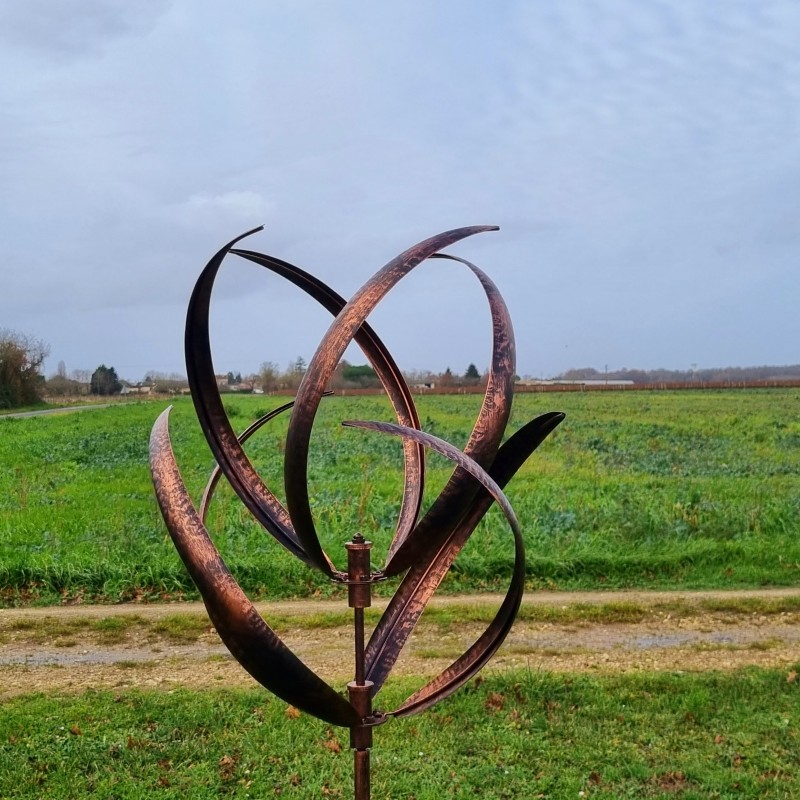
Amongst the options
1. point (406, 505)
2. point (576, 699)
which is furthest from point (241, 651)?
point (576, 699)

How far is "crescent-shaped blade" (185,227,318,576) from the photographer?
3.23m

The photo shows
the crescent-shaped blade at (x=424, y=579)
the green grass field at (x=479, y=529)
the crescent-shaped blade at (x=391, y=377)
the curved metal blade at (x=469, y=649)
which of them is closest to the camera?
the curved metal blade at (x=469, y=649)

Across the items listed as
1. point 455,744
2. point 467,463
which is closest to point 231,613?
point 467,463

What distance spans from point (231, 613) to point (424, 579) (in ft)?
3.27

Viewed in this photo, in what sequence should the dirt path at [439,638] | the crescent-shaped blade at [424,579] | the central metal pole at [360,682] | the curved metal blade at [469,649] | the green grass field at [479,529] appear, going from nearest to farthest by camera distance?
the curved metal blade at [469,649] < the central metal pole at [360,682] < the crescent-shaped blade at [424,579] < the dirt path at [439,638] < the green grass field at [479,529]

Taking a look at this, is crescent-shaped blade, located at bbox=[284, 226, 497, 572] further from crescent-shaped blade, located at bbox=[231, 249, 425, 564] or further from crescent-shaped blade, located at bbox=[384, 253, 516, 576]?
crescent-shaped blade, located at bbox=[231, 249, 425, 564]

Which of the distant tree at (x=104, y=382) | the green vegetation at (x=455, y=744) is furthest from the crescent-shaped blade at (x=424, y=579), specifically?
the distant tree at (x=104, y=382)

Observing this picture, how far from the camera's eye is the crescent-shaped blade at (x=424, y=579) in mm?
3344

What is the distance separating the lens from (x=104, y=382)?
3216 inches

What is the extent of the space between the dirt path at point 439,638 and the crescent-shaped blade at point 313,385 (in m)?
4.30

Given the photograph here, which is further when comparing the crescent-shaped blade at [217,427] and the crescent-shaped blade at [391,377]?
the crescent-shaped blade at [391,377]

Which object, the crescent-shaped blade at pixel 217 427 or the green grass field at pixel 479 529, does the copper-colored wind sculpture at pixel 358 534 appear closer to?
the crescent-shaped blade at pixel 217 427

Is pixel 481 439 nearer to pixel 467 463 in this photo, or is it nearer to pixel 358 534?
pixel 467 463

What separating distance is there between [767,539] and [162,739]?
336 inches
